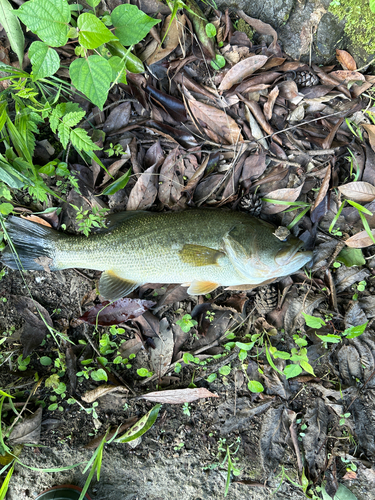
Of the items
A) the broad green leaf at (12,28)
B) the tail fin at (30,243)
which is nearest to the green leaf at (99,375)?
the tail fin at (30,243)

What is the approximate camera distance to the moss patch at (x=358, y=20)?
275cm

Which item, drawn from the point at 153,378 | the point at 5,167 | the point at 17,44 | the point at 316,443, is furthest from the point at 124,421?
the point at 17,44

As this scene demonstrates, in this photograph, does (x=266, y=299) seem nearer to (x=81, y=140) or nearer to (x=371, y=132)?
(x=371, y=132)

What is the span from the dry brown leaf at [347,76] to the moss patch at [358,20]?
25 centimetres

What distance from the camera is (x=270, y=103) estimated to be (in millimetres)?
2838

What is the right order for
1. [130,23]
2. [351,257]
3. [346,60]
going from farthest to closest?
[351,257], [346,60], [130,23]

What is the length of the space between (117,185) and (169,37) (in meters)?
1.43

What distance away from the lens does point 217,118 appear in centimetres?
288

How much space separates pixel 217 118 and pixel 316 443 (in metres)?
3.54

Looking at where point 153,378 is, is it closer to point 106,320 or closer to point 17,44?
point 106,320

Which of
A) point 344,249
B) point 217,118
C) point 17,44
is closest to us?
point 17,44

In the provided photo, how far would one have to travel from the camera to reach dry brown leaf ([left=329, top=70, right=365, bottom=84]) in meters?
2.80

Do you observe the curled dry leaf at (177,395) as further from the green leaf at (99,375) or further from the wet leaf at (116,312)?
the wet leaf at (116,312)

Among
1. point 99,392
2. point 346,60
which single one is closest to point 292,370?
point 99,392
